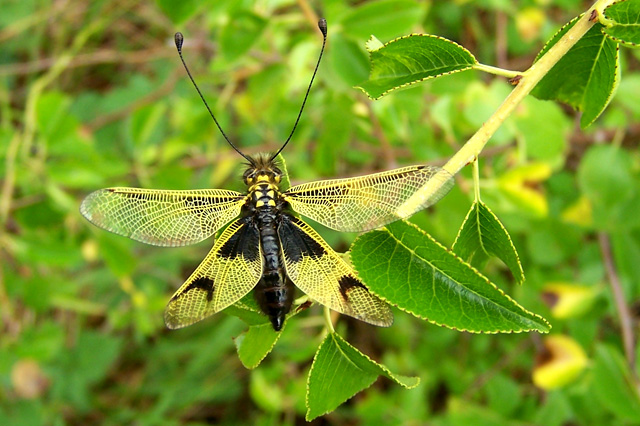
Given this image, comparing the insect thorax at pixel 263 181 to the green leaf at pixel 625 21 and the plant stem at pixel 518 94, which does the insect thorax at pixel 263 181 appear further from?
the green leaf at pixel 625 21

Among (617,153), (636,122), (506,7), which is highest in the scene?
(506,7)

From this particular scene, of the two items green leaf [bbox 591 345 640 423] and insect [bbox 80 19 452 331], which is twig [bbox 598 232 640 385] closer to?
green leaf [bbox 591 345 640 423]

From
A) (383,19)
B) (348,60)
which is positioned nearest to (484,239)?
(348,60)

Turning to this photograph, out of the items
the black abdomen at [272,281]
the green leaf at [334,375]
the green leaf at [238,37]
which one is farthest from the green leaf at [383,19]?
the green leaf at [334,375]

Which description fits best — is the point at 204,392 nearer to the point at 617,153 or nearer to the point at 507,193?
the point at 507,193

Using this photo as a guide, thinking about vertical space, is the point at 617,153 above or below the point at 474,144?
above

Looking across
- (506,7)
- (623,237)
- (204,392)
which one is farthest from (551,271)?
(204,392)
